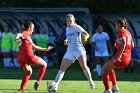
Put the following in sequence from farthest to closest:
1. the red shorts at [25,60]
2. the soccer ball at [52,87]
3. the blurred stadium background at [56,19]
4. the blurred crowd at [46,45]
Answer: the blurred stadium background at [56,19] < the blurred crowd at [46,45] < the red shorts at [25,60] < the soccer ball at [52,87]

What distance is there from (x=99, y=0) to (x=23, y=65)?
19.6 m

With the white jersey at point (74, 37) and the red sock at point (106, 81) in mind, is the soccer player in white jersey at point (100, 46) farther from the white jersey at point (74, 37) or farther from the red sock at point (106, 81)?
the red sock at point (106, 81)

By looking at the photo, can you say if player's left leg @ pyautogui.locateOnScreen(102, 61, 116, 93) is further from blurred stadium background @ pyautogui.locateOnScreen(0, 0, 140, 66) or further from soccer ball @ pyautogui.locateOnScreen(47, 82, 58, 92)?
blurred stadium background @ pyautogui.locateOnScreen(0, 0, 140, 66)

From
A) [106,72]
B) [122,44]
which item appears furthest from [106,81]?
[122,44]

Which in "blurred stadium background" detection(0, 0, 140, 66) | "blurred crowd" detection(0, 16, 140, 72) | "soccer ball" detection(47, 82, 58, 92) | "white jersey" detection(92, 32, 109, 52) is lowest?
"blurred crowd" detection(0, 16, 140, 72)

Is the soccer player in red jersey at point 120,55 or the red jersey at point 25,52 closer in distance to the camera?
the soccer player in red jersey at point 120,55

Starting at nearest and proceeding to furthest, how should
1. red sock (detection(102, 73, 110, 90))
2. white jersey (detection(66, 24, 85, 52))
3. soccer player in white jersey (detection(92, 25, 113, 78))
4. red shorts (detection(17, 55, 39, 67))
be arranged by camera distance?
red sock (detection(102, 73, 110, 90)), red shorts (detection(17, 55, 39, 67)), white jersey (detection(66, 24, 85, 52)), soccer player in white jersey (detection(92, 25, 113, 78))

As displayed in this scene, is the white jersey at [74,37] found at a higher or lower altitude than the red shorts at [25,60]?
higher

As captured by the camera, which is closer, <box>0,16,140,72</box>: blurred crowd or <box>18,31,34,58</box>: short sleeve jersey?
<box>18,31,34,58</box>: short sleeve jersey

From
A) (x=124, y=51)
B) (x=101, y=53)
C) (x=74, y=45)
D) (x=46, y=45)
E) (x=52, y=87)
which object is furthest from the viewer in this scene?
(x=46, y=45)

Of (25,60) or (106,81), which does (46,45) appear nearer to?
(25,60)

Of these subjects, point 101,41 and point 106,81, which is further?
point 101,41

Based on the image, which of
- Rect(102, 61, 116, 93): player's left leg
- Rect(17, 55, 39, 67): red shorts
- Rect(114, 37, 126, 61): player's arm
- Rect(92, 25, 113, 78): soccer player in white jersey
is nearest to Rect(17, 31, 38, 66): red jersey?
Rect(17, 55, 39, 67): red shorts

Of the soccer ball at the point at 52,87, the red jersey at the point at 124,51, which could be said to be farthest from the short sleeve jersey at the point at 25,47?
the red jersey at the point at 124,51
